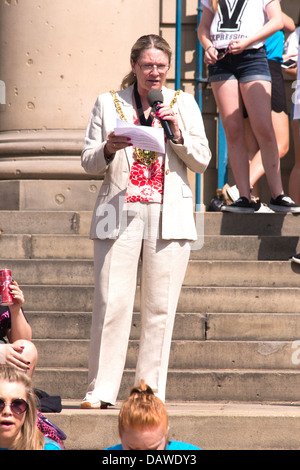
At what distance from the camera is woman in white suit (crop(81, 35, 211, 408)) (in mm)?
5285

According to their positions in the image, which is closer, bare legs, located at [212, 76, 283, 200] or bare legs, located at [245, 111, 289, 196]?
bare legs, located at [212, 76, 283, 200]

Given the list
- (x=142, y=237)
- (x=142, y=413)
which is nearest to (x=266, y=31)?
(x=142, y=237)

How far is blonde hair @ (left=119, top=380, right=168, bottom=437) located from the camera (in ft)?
11.8

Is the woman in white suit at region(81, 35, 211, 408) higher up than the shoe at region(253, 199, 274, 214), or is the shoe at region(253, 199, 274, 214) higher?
the woman in white suit at region(81, 35, 211, 408)

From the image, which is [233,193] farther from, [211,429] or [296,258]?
→ [211,429]

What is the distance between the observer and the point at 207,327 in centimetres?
660

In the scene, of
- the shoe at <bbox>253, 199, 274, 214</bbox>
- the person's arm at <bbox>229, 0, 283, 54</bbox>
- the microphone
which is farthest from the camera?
the shoe at <bbox>253, 199, 274, 214</bbox>

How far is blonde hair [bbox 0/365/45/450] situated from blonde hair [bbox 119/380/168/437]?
478mm

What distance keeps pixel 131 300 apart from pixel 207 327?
4.46 feet

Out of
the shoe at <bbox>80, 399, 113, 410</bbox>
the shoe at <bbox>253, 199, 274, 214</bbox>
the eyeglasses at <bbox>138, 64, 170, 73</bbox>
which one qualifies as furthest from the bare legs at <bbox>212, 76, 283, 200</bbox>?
the shoe at <bbox>80, 399, 113, 410</bbox>

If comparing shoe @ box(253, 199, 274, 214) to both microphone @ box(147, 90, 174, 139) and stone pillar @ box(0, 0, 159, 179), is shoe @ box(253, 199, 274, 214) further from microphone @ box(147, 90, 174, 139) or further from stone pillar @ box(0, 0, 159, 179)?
microphone @ box(147, 90, 174, 139)

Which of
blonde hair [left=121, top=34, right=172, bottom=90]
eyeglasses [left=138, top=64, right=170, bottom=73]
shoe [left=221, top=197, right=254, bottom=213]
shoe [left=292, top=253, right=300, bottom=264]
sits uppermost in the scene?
blonde hair [left=121, top=34, right=172, bottom=90]

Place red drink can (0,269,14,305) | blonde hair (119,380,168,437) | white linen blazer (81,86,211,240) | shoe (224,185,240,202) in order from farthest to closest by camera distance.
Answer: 1. shoe (224,185,240,202)
2. white linen blazer (81,86,211,240)
3. red drink can (0,269,14,305)
4. blonde hair (119,380,168,437)

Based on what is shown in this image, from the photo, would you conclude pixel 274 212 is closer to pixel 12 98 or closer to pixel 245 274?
pixel 245 274
